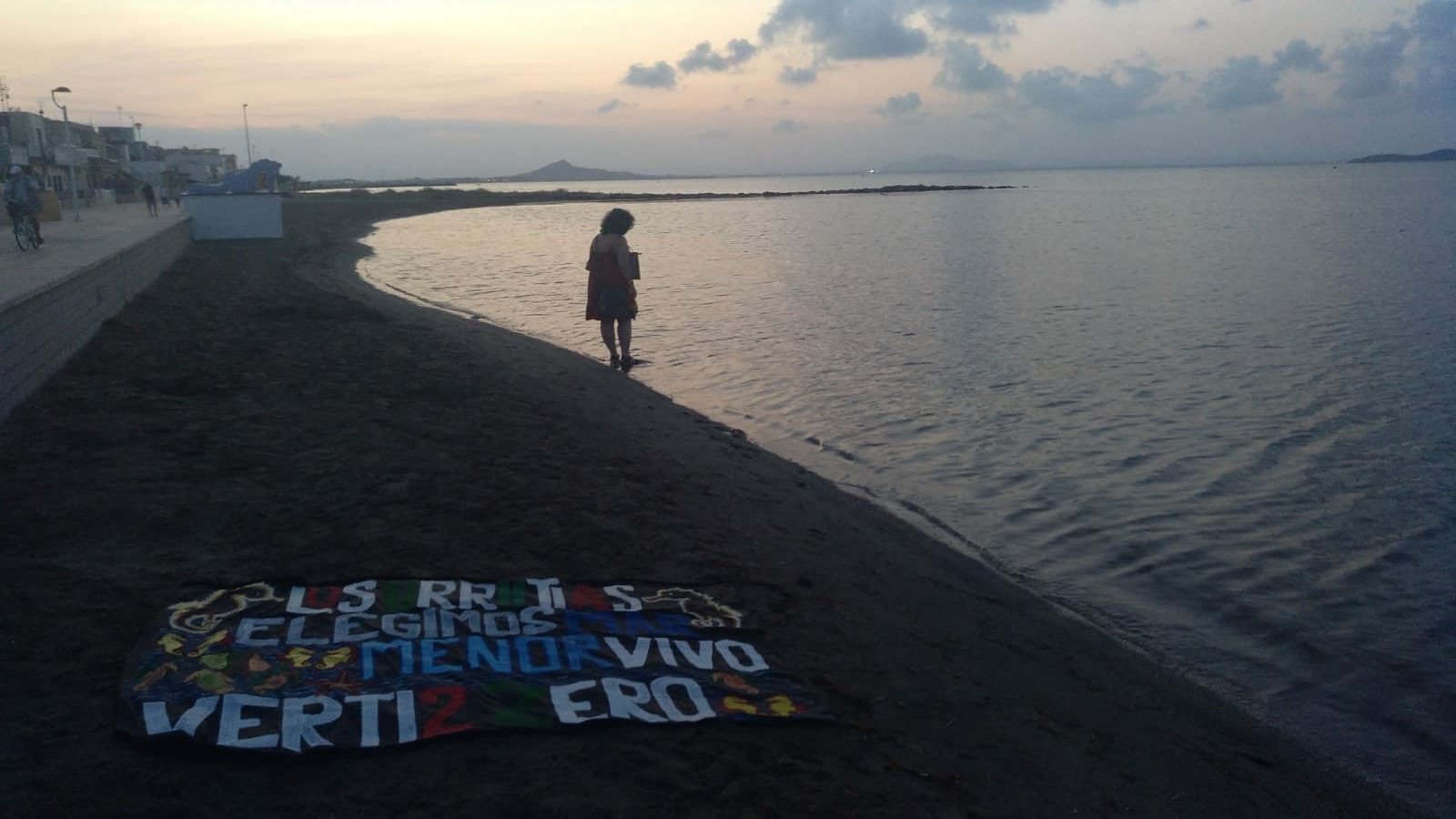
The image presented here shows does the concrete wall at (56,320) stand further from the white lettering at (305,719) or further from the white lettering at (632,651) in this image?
the white lettering at (632,651)

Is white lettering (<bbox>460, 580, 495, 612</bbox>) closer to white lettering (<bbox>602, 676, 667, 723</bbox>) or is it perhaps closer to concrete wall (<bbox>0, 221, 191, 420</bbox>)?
white lettering (<bbox>602, 676, 667, 723</bbox>)

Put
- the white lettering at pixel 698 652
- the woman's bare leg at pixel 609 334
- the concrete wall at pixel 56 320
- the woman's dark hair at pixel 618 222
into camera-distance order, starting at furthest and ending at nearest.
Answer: the woman's bare leg at pixel 609 334 → the woman's dark hair at pixel 618 222 → the concrete wall at pixel 56 320 → the white lettering at pixel 698 652

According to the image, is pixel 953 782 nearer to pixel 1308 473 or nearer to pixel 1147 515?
pixel 1147 515

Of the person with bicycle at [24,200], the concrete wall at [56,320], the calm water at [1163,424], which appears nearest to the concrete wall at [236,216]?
the calm water at [1163,424]

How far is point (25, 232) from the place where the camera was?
1717cm

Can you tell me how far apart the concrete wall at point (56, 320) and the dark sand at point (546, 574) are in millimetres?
268

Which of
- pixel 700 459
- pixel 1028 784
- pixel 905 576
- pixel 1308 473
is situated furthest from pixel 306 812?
pixel 1308 473

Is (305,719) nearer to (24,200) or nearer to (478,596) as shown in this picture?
(478,596)

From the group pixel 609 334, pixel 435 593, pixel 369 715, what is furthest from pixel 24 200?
pixel 369 715

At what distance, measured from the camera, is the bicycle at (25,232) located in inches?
674

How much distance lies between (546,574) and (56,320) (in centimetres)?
678

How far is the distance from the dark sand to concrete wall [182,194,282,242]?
72.4ft

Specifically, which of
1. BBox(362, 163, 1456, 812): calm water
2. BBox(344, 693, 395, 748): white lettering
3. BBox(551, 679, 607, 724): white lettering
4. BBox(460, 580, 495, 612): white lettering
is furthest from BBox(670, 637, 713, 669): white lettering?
BBox(362, 163, 1456, 812): calm water

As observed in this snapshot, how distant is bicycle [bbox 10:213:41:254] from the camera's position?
17125 mm
